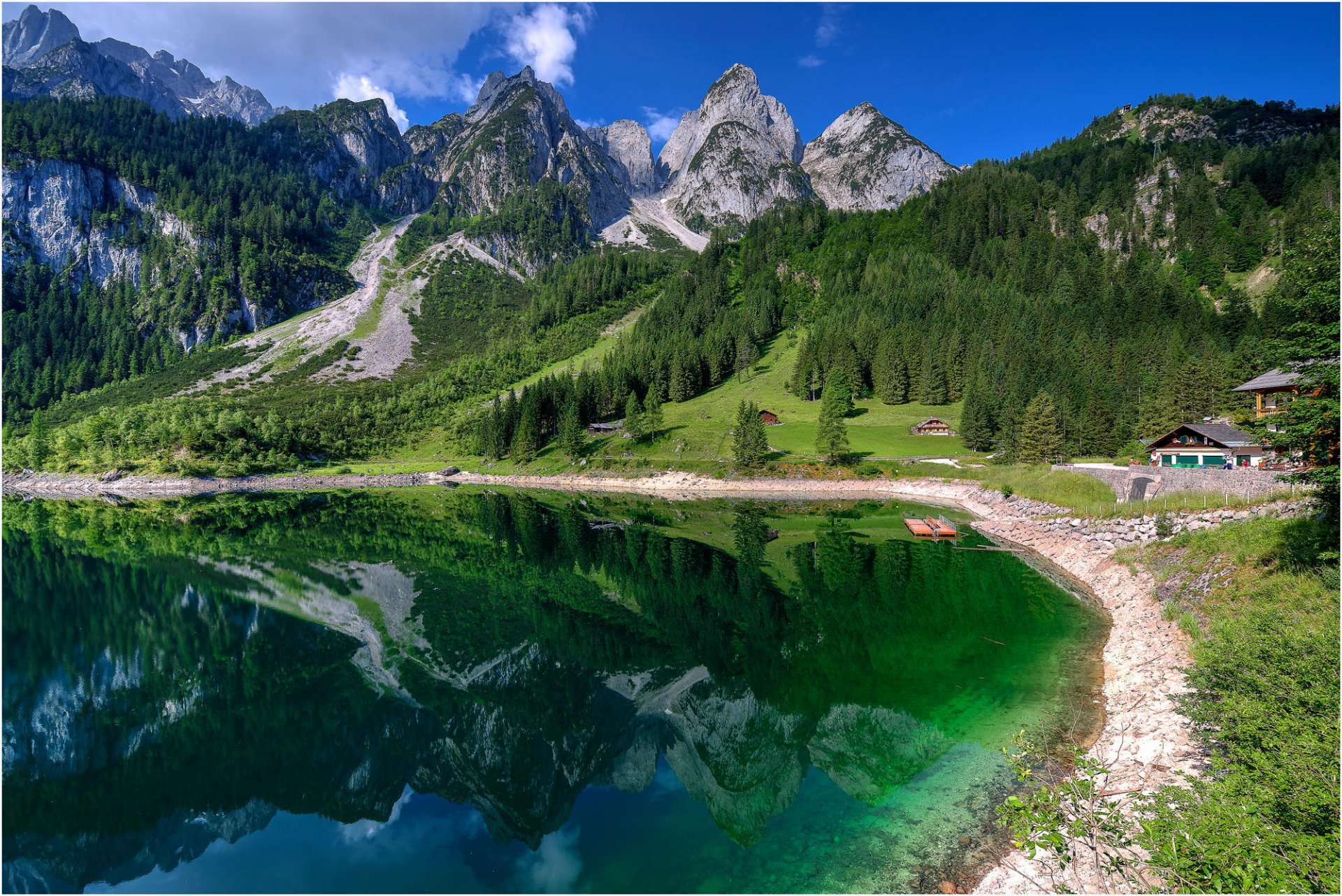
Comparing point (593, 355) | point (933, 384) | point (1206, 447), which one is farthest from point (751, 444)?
point (593, 355)

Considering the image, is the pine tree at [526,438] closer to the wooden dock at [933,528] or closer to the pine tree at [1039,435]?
the wooden dock at [933,528]

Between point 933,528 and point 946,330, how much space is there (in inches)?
3470

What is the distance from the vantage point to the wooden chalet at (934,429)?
97.5m

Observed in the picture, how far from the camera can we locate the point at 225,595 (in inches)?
1363

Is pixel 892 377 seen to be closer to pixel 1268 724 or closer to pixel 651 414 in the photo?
pixel 651 414

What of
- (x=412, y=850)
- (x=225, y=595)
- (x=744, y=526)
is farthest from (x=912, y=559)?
(x=225, y=595)

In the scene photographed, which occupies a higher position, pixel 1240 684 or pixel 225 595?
pixel 1240 684

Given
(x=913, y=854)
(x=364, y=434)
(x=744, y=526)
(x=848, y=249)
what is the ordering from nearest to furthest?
1. (x=913, y=854)
2. (x=744, y=526)
3. (x=364, y=434)
4. (x=848, y=249)

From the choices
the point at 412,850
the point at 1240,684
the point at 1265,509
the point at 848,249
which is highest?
the point at 848,249

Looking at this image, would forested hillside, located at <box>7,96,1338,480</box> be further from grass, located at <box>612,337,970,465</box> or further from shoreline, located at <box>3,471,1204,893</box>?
shoreline, located at <box>3,471,1204,893</box>

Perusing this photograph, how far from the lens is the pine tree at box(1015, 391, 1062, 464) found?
237 feet

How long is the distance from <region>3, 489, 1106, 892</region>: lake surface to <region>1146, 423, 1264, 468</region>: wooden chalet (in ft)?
120

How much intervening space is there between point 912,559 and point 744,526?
17.4m

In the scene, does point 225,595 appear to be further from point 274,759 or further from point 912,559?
point 912,559
